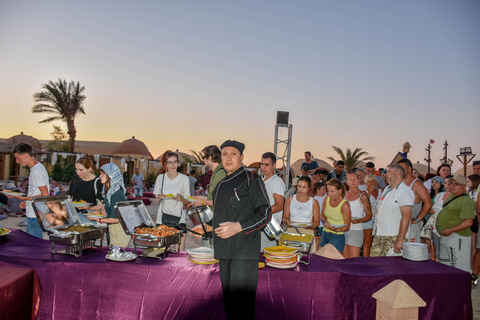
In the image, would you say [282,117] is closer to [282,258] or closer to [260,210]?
[282,258]

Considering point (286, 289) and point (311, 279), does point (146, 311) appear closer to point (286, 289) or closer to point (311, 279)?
point (286, 289)

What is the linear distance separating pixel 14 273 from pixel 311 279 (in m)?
2.07

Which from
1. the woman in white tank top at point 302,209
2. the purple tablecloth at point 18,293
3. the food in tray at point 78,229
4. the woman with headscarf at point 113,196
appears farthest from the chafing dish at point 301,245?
the purple tablecloth at point 18,293

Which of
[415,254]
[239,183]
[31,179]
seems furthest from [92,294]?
[415,254]

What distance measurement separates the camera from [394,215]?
3.76 meters

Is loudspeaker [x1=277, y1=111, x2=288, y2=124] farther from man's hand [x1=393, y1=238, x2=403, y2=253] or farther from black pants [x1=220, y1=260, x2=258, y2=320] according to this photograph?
black pants [x1=220, y1=260, x2=258, y2=320]

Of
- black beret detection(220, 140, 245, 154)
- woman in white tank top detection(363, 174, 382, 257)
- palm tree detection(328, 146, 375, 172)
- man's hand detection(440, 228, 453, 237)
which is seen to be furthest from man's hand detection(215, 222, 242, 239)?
palm tree detection(328, 146, 375, 172)

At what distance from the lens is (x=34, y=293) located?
107 inches

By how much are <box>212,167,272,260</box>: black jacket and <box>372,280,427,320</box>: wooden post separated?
2.94ft

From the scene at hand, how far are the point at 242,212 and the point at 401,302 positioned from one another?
1146mm

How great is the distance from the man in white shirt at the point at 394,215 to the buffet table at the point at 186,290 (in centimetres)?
79

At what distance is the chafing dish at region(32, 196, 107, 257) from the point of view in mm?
2877

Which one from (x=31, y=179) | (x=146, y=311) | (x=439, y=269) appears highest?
(x=31, y=179)

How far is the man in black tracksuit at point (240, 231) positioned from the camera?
2.32m
